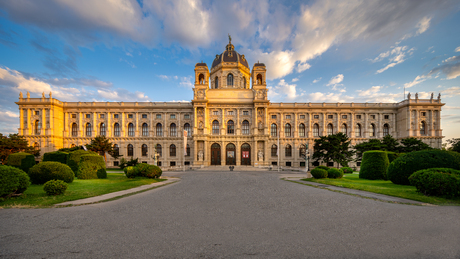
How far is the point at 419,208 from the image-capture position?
9.34 metres

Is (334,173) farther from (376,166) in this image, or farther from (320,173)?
(376,166)

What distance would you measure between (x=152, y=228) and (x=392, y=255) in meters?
7.36

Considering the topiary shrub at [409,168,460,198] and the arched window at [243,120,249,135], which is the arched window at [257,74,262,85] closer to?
the arched window at [243,120,249,135]

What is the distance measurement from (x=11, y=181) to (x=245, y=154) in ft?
138

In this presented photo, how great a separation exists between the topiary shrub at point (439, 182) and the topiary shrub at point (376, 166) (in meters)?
10.1

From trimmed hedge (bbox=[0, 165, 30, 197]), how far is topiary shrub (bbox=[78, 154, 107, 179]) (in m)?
10.2

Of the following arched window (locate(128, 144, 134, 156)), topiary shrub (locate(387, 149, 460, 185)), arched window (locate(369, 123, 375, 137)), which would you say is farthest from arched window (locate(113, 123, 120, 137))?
arched window (locate(369, 123, 375, 137))

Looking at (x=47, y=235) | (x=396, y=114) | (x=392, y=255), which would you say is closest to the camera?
(x=392, y=255)

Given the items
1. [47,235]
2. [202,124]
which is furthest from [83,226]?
[202,124]

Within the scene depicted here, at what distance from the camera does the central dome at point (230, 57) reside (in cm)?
5688

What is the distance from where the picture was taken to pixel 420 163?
14945 mm

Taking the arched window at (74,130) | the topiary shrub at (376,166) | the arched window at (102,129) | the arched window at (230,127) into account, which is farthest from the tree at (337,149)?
the arched window at (74,130)

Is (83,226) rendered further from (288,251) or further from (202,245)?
(288,251)

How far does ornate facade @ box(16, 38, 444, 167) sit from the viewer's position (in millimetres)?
48531
